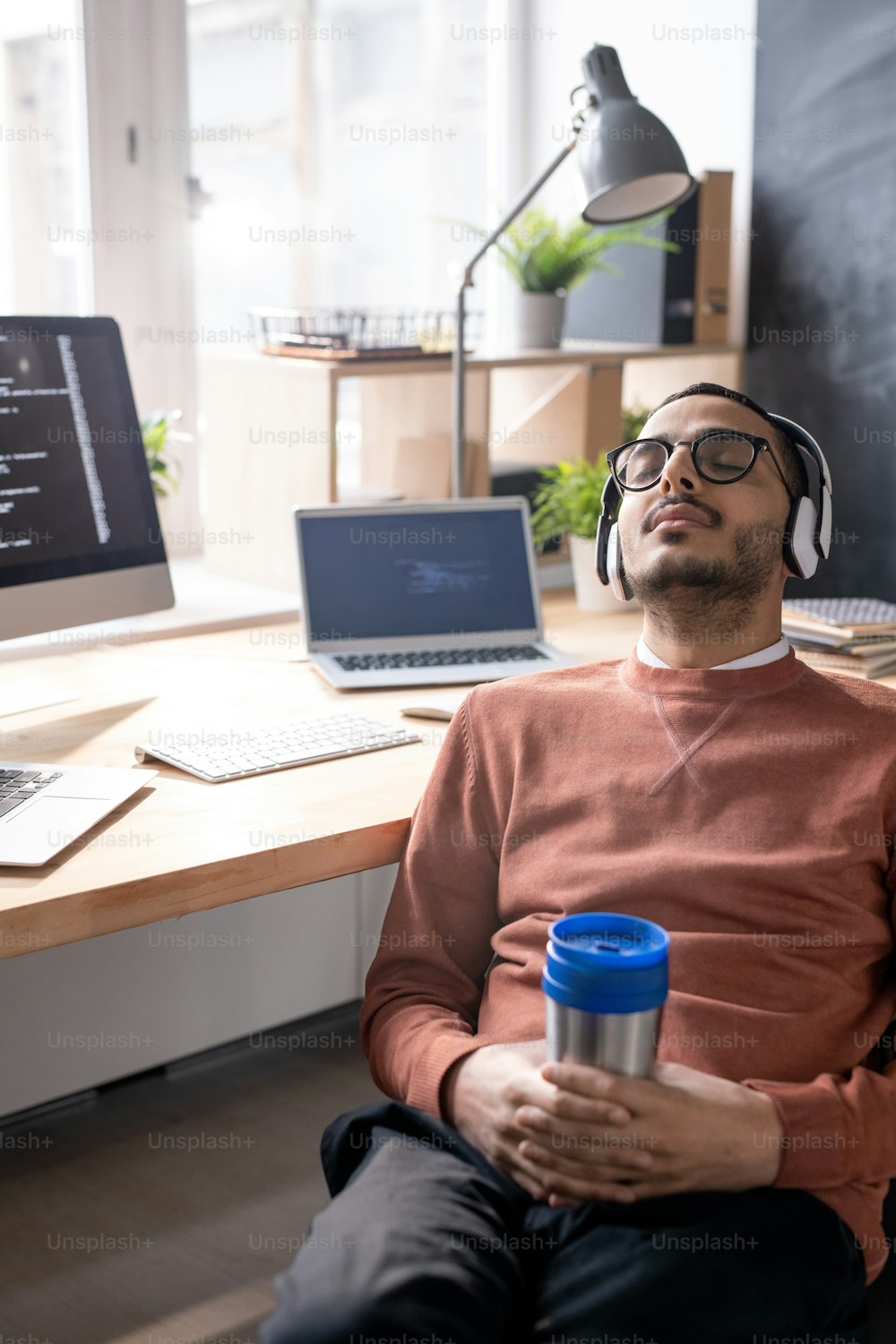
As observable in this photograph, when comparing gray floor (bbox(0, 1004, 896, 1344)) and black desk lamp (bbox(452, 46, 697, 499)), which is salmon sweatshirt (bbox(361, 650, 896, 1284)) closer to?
gray floor (bbox(0, 1004, 896, 1344))

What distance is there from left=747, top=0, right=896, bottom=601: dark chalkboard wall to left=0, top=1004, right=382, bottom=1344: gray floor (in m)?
1.40

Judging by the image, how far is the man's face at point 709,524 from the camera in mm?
1465

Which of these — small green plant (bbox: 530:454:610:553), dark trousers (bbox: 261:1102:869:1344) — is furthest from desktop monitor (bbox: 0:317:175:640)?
dark trousers (bbox: 261:1102:869:1344)

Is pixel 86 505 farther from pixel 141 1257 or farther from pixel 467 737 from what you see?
pixel 141 1257

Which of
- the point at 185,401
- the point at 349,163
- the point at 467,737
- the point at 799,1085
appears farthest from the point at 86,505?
the point at 349,163

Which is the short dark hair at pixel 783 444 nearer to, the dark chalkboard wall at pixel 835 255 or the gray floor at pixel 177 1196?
the gray floor at pixel 177 1196

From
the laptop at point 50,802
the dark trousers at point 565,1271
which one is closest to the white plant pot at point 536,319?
the laptop at point 50,802

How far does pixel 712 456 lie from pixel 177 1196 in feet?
4.05

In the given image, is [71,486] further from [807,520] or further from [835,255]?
[835,255]

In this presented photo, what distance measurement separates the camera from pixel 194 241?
2.69 m

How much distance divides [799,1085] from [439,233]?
2.33 m

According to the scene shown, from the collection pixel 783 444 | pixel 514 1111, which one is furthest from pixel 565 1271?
pixel 783 444

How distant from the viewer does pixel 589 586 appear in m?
2.53

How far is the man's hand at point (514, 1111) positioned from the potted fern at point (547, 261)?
5.78 ft
